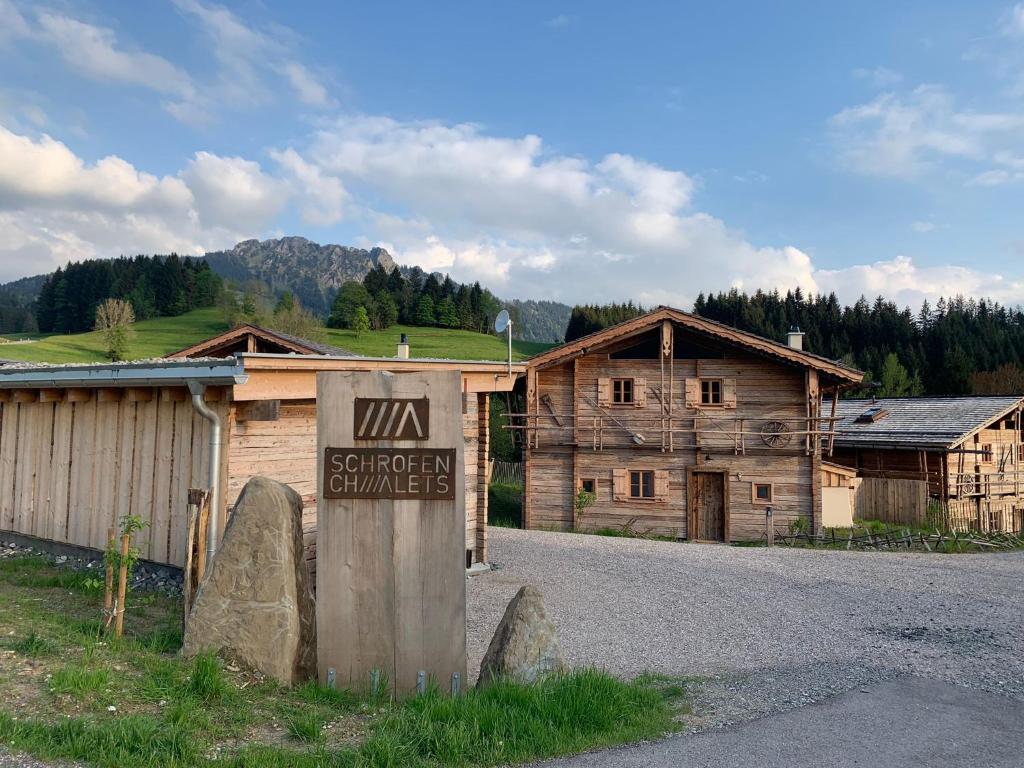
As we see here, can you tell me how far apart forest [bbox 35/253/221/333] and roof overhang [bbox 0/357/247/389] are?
3271 inches

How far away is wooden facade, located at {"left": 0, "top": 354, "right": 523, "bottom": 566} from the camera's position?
9016 mm

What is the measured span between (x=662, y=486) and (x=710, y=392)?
10.7ft

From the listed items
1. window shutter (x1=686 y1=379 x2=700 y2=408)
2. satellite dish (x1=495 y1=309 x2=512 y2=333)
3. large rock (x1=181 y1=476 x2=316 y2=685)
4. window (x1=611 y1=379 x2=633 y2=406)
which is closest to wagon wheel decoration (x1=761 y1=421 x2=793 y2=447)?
window shutter (x1=686 y1=379 x2=700 y2=408)

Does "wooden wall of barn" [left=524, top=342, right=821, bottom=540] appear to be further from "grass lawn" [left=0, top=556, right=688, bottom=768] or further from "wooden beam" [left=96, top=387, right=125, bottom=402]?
"grass lawn" [left=0, top=556, right=688, bottom=768]

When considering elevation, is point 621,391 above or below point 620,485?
above

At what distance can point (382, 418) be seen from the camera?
6.54 m

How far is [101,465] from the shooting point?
1045cm

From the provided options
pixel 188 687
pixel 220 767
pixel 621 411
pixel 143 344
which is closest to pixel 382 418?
pixel 188 687

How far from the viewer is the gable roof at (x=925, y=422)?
2505 cm

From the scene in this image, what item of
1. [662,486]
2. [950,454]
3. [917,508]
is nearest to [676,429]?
[662,486]

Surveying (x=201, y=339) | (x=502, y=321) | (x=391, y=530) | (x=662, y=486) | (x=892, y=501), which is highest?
(x=201, y=339)

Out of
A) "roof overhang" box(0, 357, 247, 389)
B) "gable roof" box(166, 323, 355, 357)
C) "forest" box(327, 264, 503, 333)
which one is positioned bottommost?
"roof overhang" box(0, 357, 247, 389)

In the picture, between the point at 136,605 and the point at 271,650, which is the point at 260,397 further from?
the point at 271,650

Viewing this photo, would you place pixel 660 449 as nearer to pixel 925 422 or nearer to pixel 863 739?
pixel 925 422
